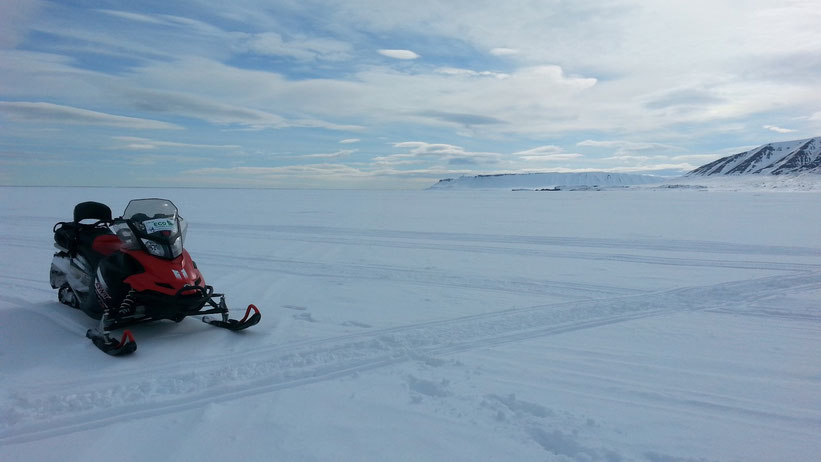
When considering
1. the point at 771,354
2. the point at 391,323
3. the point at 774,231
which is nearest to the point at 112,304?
the point at 391,323

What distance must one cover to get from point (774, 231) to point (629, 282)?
10.3 metres

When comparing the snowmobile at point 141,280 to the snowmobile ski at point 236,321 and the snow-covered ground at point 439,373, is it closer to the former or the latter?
the snowmobile ski at point 236,321

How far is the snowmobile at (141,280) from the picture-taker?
4.54m

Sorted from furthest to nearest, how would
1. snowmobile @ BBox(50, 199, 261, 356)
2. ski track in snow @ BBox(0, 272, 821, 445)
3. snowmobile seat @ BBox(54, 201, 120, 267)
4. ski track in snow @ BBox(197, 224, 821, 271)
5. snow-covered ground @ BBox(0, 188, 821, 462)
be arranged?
ski track in snow @ BBox(197, 224, 821, 271)
snowmobile seat @ BBox(54, 201, 120, 267)
snowmobile @ BBox(50, 199, 261, 356)
ski track in snow @ BBox(0, 272, 821, 445)
snow-covered ground @ BBox(0, 188, 821, 462)

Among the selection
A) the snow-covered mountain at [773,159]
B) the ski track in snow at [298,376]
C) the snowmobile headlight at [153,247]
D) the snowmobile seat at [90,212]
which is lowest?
the ski track in snow at [298,376]

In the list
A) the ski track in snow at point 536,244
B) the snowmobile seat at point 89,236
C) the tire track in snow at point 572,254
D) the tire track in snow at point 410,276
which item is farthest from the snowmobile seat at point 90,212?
the tire track in snow at point 572,254

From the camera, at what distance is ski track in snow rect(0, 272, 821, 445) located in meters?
3.33

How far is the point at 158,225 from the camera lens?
4.81 meters

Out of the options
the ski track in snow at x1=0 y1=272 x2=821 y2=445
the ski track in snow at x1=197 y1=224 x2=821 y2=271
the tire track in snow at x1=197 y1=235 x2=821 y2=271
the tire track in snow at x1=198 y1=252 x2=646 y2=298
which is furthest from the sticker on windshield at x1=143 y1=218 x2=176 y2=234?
the tire track in snow at x1=197 y1=235 x2=821 y2=271

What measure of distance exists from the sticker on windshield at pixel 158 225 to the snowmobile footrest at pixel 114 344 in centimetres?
103

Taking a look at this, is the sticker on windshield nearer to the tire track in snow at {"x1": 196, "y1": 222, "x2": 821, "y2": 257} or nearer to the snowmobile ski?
the snowmobile ski

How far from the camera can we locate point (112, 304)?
4773 millimetres

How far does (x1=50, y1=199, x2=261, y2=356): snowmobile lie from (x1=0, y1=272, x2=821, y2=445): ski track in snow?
0.66m

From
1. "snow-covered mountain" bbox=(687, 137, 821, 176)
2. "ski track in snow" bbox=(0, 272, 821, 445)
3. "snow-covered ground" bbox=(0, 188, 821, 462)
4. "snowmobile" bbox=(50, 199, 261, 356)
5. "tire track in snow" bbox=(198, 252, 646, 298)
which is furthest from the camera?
"snow-covered mountain" bbox=(687, 137, 821, 176)
